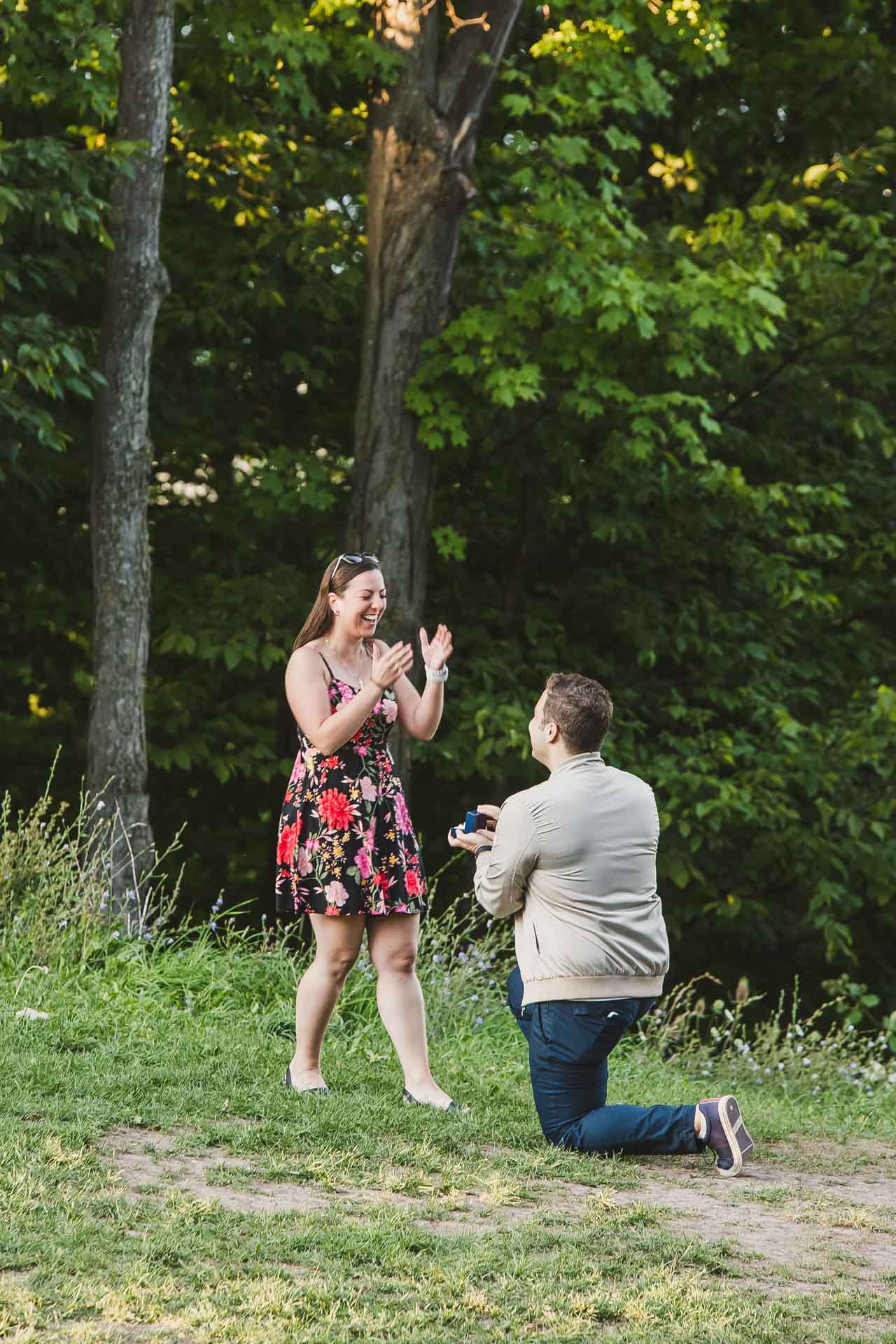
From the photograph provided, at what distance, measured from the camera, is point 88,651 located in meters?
12.8

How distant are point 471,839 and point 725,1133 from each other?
1.31 m

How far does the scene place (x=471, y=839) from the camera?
5277mm

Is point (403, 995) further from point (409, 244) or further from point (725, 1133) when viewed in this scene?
point (409, 244)

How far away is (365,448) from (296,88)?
100 inches

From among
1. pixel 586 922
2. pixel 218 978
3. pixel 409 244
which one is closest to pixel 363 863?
pixel 586 922

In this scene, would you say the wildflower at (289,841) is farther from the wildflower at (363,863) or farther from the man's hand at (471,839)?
the man's hand at (471,839)

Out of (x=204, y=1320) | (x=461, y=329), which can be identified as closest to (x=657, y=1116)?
(x=204, y=1320)

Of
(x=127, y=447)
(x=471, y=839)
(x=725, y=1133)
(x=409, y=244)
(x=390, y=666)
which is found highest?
(x=409, y=244)

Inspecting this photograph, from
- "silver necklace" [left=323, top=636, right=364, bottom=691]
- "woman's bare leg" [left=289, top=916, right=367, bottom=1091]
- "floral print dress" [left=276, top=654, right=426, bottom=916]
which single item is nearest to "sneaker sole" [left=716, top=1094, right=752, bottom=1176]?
"floral print dress" [left=276, top=654, right=426, bottom=916]

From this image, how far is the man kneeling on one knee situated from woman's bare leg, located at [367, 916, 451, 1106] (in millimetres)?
491

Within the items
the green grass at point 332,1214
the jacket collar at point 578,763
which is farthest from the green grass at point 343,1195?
the jacket collar at point 578,763

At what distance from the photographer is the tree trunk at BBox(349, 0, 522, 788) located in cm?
1054

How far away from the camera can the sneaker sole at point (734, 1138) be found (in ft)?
16.3

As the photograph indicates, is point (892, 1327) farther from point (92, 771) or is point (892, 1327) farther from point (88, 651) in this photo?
point (88, 651)
